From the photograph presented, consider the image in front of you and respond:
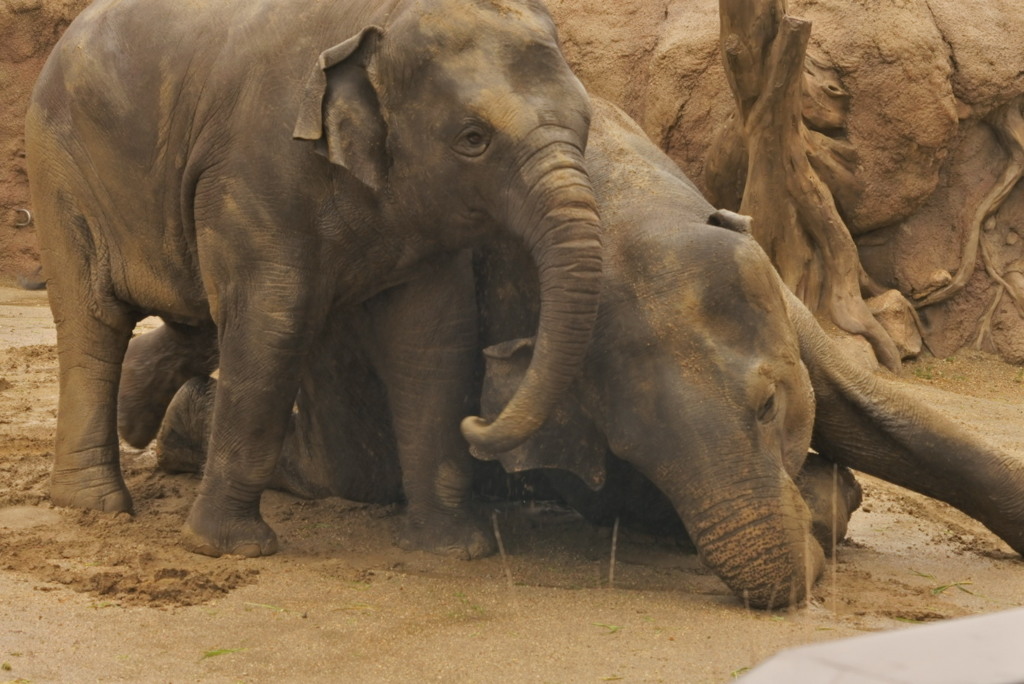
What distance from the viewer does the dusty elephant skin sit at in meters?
4.43

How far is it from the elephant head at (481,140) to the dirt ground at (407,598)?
2.07ft

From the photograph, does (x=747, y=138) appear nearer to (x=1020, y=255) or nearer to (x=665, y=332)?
(x=1020, y=255)

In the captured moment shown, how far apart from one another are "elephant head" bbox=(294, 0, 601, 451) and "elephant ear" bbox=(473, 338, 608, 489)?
1.23 ft

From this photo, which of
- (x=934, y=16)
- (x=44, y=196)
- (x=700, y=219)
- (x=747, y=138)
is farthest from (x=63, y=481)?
(x=934, y=16)

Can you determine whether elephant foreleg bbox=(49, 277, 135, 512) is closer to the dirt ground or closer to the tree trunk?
the dirt ground

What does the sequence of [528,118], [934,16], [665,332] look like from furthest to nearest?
[934,16]
[665,332]
[528,118]

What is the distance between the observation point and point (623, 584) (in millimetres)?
4984

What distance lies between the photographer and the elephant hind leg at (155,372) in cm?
664

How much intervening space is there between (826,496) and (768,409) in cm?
83

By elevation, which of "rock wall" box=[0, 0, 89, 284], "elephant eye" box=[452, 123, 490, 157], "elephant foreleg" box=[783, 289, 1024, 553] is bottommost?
"rock wall" box=[0, 0, 89, 284]

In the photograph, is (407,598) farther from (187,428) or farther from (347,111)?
(187,428)

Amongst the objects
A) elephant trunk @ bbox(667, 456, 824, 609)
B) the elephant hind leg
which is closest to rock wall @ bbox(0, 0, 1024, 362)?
the elephant hind leg

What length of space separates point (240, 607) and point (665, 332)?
159 cm

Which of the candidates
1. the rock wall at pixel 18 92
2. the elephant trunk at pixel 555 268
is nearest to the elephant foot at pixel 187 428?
the elephant trunk at pixel 555 268
